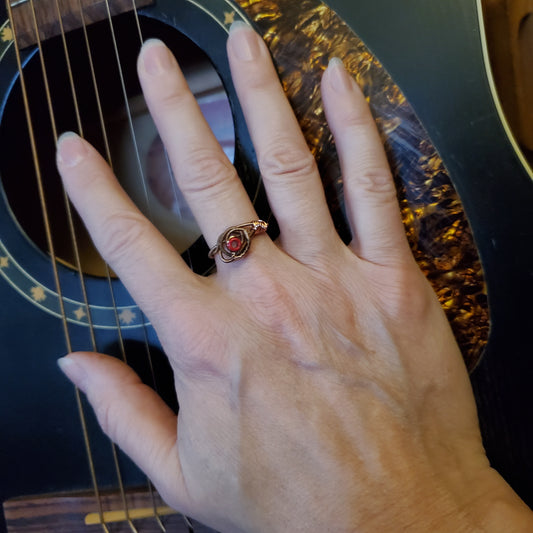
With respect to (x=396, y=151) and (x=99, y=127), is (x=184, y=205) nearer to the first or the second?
(x=99, y=127)

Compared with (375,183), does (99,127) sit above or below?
above

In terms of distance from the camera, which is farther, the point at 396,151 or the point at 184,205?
the point at 184,205

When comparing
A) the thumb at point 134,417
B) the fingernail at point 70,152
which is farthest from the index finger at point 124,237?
the thumb at point 134,417

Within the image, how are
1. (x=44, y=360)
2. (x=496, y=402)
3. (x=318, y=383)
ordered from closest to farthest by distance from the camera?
(x=318, y=383), (x=496, y=402), (x=44, y=360)

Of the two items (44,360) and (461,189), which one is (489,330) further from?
(44,360)

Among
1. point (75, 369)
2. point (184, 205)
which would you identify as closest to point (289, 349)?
point (75, 369)

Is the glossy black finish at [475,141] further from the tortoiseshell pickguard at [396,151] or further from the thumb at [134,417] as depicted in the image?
the thumb at [134,417]

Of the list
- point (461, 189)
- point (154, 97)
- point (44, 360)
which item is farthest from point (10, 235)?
point (461, 189)

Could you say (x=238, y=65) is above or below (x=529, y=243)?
above
